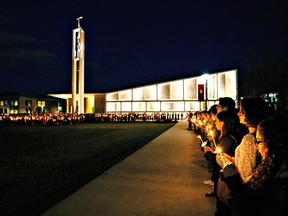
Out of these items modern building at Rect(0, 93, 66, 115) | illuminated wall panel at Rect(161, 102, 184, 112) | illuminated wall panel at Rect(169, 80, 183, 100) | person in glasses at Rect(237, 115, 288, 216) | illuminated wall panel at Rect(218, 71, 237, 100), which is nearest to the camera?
person in glasses at Rect(237, 115, 288, 216)

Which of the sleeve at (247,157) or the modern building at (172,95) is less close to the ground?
the modern building at (172,95)

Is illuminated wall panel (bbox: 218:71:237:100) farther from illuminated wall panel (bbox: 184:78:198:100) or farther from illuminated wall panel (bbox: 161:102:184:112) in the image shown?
illuminated wall panel (bbox: 161:102:184:112)

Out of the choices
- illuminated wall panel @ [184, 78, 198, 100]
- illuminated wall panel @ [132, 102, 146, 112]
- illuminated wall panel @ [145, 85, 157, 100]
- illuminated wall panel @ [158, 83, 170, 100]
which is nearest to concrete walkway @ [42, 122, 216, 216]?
illuminated wall panel @ [184, 78, 198, 100]

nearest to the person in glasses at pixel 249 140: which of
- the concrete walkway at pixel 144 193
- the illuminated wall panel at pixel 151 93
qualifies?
the concrete walkway at pixel 144 193

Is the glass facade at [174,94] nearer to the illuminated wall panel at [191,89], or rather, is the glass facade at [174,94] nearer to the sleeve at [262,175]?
the illuminated wall panel at [191,89]

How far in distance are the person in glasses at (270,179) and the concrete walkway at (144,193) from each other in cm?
259

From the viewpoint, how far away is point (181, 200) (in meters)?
5.83

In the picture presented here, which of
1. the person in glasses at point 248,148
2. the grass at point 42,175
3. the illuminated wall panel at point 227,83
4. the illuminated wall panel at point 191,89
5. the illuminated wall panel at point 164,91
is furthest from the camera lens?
the illuminated wall panel at point 164,91

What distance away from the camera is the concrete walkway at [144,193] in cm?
522

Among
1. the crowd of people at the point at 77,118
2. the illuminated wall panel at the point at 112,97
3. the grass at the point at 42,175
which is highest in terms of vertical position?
the illuminated wall panel at the point at 112,97

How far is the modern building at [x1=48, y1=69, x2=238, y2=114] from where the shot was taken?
4841cm

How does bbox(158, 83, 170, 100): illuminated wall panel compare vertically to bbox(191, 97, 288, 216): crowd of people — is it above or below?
above

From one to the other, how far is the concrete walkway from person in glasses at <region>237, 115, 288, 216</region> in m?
2.59

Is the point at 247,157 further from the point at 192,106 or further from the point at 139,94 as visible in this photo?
the point at 139,94
